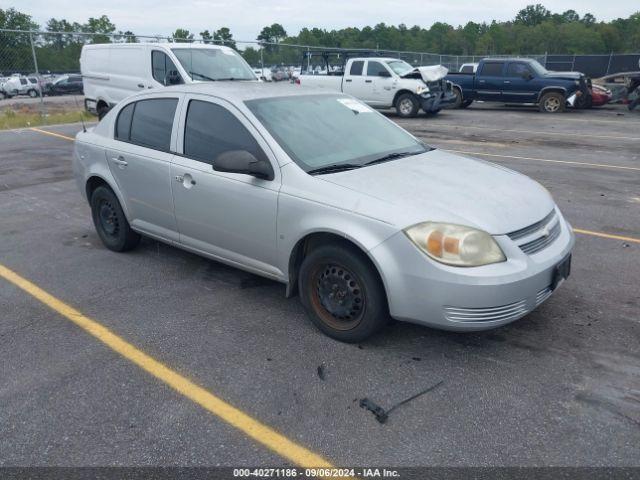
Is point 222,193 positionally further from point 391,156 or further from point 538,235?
point 538,235

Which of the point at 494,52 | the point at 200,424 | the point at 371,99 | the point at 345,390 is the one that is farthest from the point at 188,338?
the point at 494,52

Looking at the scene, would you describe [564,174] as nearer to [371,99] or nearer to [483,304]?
[483,304]

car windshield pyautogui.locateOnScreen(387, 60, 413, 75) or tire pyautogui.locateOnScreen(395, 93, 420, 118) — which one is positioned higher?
car windshield pyautogui.locateOnScreen(387, 60, 413, 75)

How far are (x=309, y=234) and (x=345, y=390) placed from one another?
1.02 m

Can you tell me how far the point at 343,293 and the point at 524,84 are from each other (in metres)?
17.6

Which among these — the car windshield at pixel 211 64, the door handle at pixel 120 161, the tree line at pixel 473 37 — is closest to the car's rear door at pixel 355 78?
the car windshield at pixel 211 64

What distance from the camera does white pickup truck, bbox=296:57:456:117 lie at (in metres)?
17.0

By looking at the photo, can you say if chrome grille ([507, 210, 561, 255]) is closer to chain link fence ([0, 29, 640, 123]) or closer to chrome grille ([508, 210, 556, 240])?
chrome grille ([508, 210, 556, 240])

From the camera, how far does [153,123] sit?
4.71 m

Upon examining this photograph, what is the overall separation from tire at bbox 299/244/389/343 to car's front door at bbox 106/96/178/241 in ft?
4.95

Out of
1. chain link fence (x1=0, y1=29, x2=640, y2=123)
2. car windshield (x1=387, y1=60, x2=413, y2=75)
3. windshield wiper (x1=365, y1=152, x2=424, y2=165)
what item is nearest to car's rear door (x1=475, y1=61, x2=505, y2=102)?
car windshield (x1=387, y1=60, x2=413, y2=75)

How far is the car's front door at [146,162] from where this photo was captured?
4500 mm

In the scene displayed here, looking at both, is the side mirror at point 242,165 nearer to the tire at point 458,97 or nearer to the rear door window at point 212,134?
the rear door window at point 212,134

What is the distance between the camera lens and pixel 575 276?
461 cm
